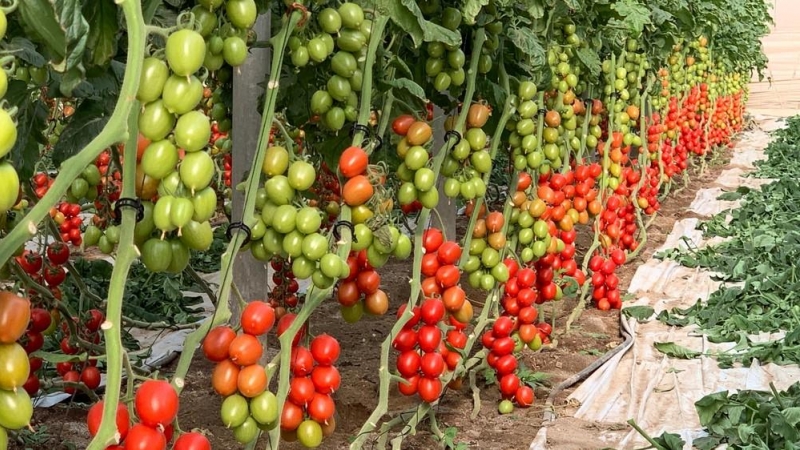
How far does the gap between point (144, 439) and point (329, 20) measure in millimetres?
963

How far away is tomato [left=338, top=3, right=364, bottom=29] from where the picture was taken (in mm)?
1883

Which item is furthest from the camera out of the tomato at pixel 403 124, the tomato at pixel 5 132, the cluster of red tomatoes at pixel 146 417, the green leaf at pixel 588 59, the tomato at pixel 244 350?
the green leaf at pixel 588 59

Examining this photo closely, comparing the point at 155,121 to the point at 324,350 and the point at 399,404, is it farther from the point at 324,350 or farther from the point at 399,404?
the point at 399,404

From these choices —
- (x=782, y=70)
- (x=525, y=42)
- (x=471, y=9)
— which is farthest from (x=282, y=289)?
(x=782, y=70)

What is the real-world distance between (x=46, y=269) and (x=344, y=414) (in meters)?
1.23

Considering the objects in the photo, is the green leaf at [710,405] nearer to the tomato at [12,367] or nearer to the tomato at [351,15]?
the tomato at [351,15]

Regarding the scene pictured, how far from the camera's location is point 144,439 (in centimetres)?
129

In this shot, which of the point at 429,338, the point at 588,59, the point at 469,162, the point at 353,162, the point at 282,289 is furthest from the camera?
the point at 588,59

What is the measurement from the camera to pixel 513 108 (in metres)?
2.99

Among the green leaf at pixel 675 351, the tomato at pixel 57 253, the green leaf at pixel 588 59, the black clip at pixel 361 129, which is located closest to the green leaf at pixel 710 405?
the green leaf at pixel 675 351

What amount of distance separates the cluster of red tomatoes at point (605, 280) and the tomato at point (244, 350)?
3.05 m

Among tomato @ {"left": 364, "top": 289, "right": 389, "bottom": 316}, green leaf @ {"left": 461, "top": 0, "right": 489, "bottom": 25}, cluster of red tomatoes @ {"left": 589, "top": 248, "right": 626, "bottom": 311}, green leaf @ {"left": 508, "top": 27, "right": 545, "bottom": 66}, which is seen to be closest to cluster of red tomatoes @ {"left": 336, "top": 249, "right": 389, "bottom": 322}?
tomato @ {"left": 364, "top": 289, "right": 389, "bottom": 316}

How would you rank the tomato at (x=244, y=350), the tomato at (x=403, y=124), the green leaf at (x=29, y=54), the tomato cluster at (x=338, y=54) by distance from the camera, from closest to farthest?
Answer: the green leaf at (x=29, y=54) → the tomato at (x=244, y=350) → the tomato cluster at (x=338, y=54) → the tomato at (x=403, y=124)

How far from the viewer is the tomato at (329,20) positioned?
6.02ft
